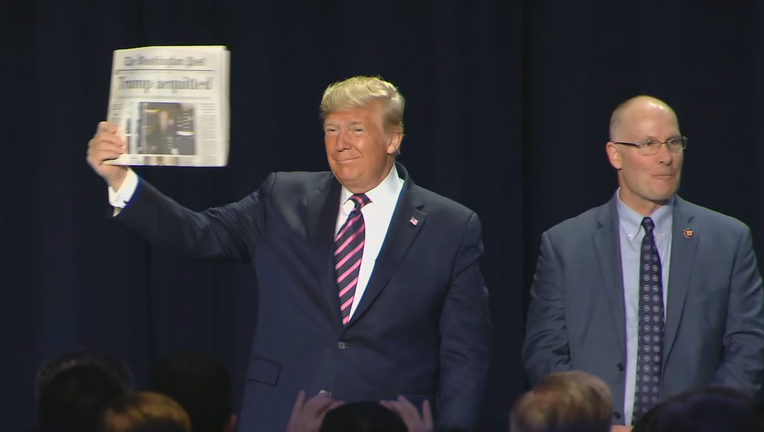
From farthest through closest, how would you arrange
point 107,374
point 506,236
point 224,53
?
1. point 506,236
2. point 224,53
3. point 107,374

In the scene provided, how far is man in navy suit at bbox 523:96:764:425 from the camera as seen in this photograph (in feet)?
12.8

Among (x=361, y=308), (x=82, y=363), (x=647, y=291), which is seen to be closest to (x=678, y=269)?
(x=647, y=291)

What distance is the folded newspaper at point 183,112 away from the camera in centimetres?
368

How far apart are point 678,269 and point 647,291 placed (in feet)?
0.38

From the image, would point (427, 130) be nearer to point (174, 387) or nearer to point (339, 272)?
point (339, 272)

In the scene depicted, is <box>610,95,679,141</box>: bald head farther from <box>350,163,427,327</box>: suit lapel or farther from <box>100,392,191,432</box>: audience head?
<box>100,392,191,432</box>: audience head

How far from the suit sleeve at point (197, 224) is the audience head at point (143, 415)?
1.16 meters

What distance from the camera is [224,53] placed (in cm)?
367

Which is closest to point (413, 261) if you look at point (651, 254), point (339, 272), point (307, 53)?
point (339, 272)

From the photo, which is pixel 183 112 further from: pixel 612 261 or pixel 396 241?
pixel 612 261

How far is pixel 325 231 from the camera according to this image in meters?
3.88

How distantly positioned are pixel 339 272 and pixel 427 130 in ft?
4.42

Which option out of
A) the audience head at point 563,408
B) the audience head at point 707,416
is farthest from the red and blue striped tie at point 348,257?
the audience head at point 707,416

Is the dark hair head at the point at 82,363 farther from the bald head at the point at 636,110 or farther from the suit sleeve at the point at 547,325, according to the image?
the bald head at the point at 636,110
